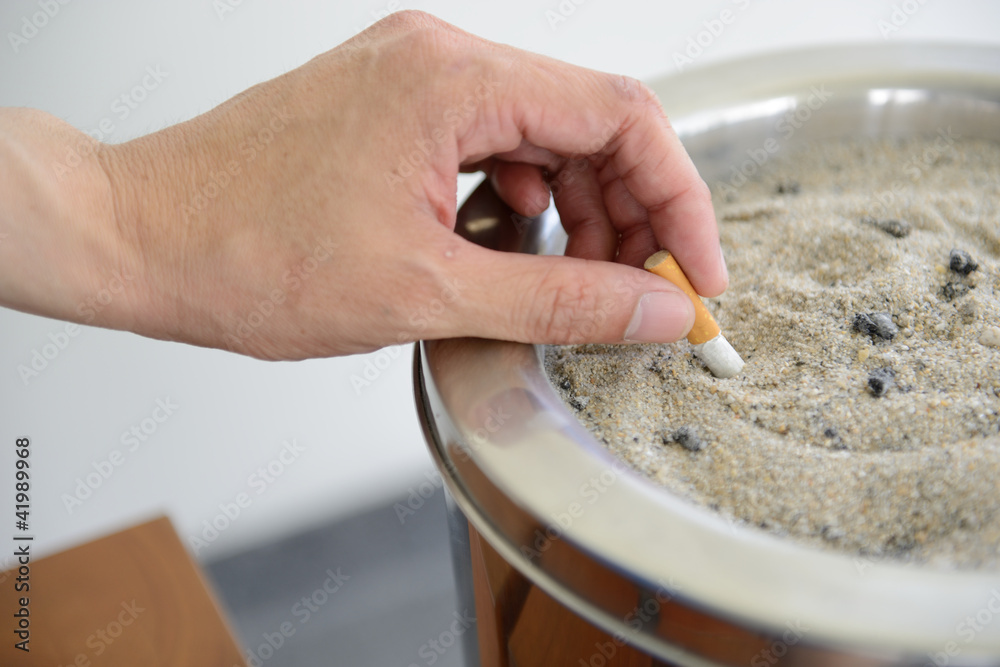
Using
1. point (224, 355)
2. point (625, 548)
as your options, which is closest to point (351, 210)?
point (625, 548)

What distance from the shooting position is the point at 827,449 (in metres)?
0.41

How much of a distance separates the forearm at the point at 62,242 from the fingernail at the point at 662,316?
12.6 inches

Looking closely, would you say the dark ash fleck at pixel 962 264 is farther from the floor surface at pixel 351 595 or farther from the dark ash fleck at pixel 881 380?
the floor surface at pixel 351 595

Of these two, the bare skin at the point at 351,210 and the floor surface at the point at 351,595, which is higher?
the bare skin at the point at 351,210

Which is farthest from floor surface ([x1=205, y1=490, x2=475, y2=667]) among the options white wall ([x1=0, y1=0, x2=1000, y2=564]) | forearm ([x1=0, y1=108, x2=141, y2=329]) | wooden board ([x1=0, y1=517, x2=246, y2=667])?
forearm ([x1=0, y1=108, x2=141, y2=329])

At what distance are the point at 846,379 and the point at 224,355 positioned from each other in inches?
35.8

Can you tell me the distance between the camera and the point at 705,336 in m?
0.46

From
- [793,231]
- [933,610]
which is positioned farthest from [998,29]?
[933,610]

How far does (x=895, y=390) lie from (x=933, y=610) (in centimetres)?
18

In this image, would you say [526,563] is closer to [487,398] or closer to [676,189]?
[487,398]

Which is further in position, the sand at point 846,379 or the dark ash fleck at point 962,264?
the dark ash fleck at point 962,264

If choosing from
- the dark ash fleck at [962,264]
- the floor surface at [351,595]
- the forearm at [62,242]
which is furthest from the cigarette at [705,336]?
the floor surface at [351,595]

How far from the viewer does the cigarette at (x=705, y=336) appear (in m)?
0.46

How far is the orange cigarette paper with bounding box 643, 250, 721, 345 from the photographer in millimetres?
459
